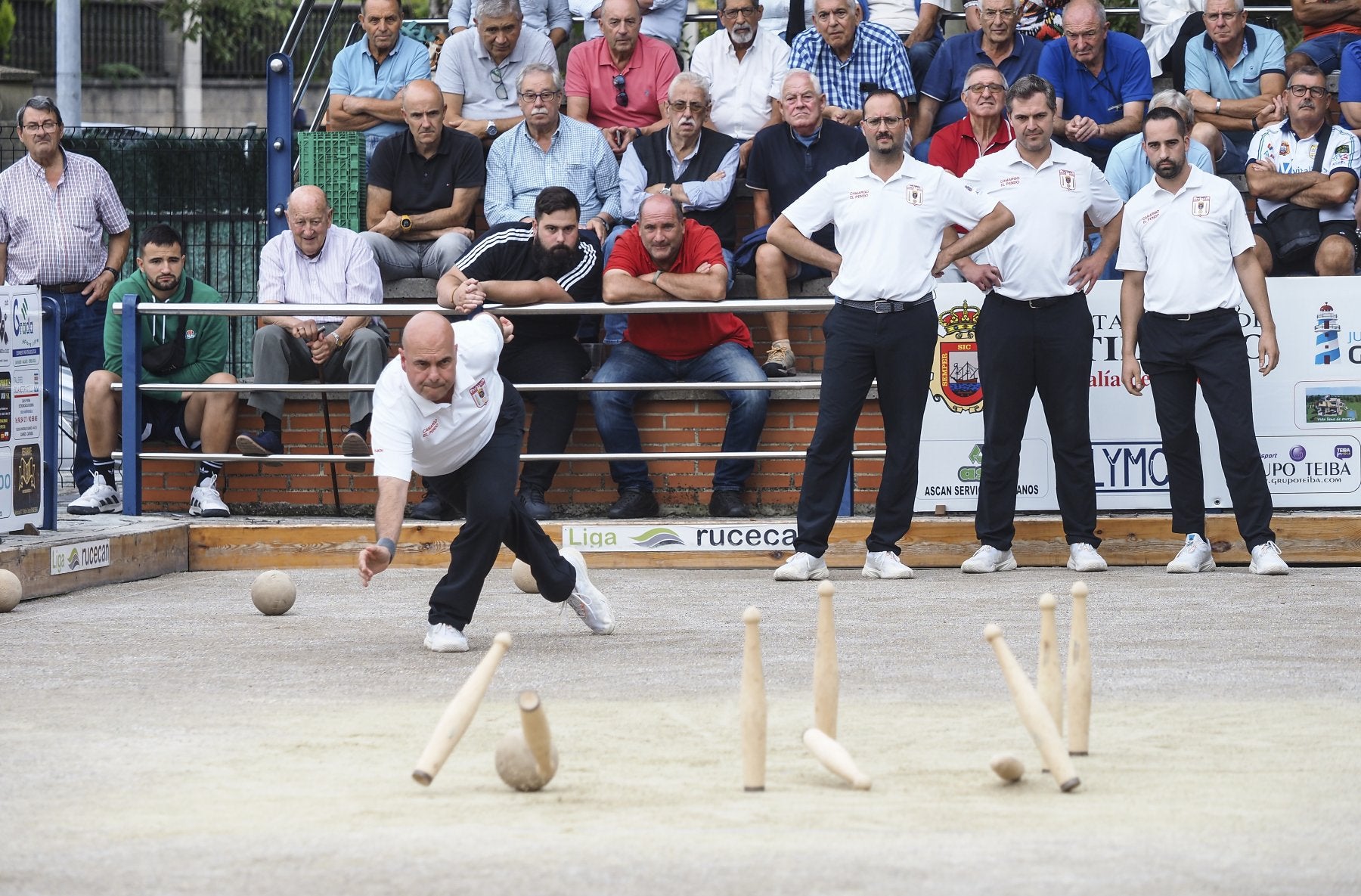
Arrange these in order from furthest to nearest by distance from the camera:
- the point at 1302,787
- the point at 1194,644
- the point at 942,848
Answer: the point at 1194,644, the point at 1302,787, the point at 942,848

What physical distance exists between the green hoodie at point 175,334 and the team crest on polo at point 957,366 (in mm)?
4846

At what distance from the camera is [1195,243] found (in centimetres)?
1022

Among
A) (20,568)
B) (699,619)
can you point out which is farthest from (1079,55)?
(20,568)

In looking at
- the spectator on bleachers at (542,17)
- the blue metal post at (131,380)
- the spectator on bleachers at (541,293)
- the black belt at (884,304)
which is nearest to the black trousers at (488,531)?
the black belt at (884,304)

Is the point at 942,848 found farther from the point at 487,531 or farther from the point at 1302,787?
the point at 487,531

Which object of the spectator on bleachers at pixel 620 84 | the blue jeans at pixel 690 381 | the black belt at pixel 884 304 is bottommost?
the blue jeans at pixel 690 381

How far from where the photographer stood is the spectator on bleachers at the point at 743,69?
514 inches

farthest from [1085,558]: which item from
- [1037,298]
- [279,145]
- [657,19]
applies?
[279,145]

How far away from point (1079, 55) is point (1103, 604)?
182 inches

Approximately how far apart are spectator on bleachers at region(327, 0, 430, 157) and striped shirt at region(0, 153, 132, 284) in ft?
6.73

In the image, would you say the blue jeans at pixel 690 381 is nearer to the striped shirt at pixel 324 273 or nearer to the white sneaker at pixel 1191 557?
the striped shirt at pixel 324 273

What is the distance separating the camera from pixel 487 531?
26.5 feet

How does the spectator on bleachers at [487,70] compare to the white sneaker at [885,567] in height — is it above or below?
above

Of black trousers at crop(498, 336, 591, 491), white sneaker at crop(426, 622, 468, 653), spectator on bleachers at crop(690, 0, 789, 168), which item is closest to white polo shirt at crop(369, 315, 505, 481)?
white sneaker at crop(426, 622, 468, 653)
